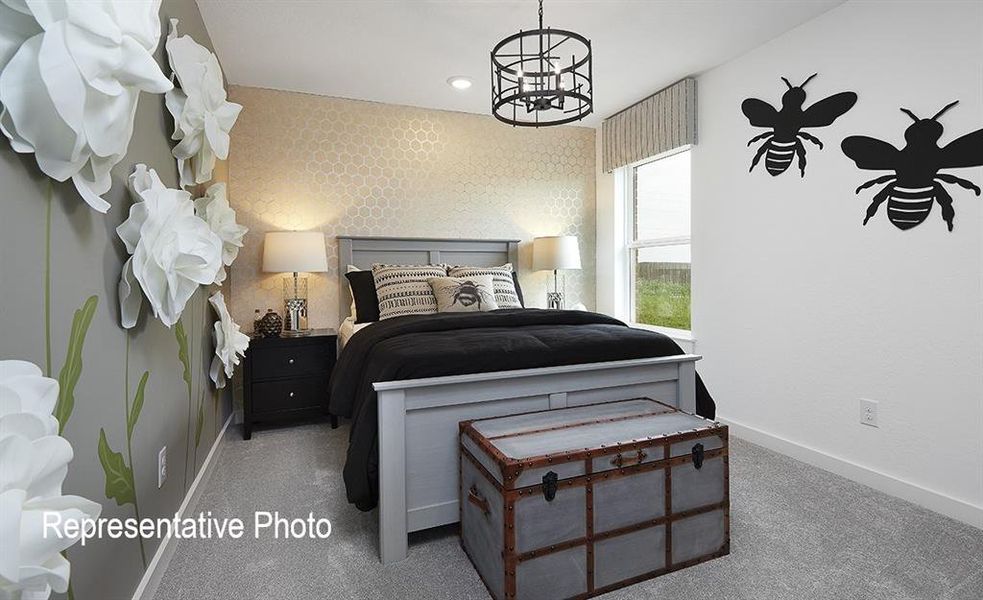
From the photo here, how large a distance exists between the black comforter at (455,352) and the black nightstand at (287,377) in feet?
2.09

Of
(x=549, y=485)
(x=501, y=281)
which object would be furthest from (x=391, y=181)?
(x=549, y=485)

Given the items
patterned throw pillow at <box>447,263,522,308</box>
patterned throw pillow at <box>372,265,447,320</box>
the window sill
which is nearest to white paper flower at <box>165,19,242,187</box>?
patterned throw pillow at <box>372,265,447,320</box>

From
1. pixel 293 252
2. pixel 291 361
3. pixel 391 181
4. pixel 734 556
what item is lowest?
pixel 734 556

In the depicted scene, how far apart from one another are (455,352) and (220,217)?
138cm

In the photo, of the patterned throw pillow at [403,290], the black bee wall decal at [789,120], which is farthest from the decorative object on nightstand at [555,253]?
the black bee wall decal at [789,120]

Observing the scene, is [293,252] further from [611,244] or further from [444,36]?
[611,244]

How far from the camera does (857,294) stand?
2.51 m

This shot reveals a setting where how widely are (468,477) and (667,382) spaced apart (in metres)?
1.07

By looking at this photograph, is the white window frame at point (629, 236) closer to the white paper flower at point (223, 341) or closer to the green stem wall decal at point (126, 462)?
the white paper flower at point (223, 341)

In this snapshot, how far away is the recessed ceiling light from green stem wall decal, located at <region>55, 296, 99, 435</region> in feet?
9.21

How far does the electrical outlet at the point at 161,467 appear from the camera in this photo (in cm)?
172

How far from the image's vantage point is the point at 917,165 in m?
2.27

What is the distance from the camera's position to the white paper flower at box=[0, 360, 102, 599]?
0.65m

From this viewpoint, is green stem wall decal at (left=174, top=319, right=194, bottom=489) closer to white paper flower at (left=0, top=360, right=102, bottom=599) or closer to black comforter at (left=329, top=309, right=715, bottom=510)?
black comforter at (left=329, top=309, right=715, bottom=510)
